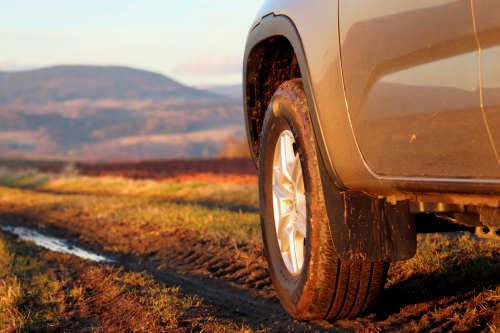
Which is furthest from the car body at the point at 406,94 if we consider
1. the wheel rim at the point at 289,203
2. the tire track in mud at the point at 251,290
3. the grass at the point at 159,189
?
the grass at the point at 159,189

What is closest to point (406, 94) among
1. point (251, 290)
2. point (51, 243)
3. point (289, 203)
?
point (289, 203)

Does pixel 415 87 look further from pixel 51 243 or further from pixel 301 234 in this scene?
pixel 51 243

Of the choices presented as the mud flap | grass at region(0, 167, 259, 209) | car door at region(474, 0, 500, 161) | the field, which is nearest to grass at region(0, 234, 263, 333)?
the field

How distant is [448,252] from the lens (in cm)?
341

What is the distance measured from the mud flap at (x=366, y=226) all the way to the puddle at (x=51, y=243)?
3.52 metres

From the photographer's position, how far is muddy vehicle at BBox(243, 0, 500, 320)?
4.66 ft

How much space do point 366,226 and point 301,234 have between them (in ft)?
1.69

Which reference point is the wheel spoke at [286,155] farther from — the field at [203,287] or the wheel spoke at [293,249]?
the field at [203,287]

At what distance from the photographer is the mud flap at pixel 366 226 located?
2.04m

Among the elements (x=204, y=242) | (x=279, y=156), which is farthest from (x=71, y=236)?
(x=279, y=156)

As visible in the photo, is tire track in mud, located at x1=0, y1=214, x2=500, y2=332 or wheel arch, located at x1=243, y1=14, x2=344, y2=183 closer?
tire track in mud, located at x1=0, y1=214, x2=500, y2=332

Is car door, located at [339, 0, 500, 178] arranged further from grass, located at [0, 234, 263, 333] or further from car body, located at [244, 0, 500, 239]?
grass, located at [0, 234, 263, 333]

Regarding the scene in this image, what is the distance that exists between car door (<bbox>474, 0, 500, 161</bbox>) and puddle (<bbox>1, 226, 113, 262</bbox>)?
172 inches

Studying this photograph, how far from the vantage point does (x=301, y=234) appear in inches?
99.3
